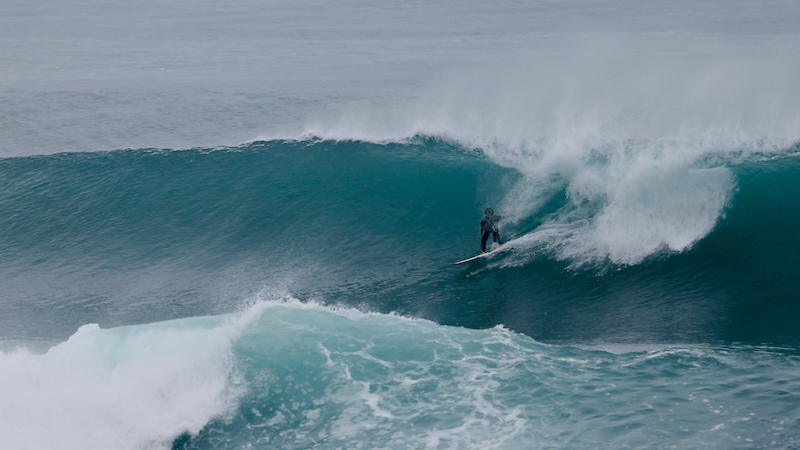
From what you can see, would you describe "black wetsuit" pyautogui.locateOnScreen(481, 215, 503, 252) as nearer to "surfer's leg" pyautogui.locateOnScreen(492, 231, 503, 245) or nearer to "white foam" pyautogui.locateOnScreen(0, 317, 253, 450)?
"surfer's leg" pyautogui.locateOnScreen(492, 231, 503, 245)

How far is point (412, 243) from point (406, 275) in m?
1.74

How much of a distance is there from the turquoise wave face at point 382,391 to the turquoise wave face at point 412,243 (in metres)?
1.13

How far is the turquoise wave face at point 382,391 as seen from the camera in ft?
35.5

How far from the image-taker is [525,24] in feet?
194

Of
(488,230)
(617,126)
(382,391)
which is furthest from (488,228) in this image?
(617,126)

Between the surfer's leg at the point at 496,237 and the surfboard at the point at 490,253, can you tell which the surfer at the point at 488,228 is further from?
the surfboard at the point at 490,253

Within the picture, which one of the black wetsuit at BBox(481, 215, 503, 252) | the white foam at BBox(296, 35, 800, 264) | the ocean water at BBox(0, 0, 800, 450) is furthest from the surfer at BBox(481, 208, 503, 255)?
the white foam at BBox(296, 35, 800, 264)

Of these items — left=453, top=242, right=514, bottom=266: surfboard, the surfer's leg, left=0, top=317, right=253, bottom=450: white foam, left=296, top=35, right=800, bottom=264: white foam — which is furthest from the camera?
left=296, top=35, right=800, bottom=264: white foam

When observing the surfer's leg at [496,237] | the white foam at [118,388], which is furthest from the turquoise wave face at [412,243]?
the white foam at [118,388]

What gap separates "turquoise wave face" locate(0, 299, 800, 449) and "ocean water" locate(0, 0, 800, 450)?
0.15 ft

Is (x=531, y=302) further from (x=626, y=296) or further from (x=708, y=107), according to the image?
(x=708, y=107)

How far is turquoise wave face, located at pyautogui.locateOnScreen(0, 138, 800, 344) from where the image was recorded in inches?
575

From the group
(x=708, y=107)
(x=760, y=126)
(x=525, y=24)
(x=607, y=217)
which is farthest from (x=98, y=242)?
(x=525, y=24)

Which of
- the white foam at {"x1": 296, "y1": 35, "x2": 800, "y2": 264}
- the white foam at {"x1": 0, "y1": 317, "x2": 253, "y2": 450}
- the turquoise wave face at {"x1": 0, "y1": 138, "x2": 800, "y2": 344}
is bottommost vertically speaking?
the white foam at {"x1": 0, "y1": 317, "x2": 253, "y2": 450}
